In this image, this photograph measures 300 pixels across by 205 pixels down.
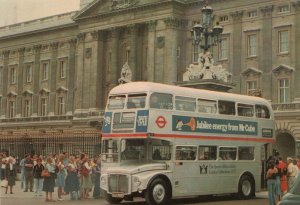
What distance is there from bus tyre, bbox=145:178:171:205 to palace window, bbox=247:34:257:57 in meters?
32.4

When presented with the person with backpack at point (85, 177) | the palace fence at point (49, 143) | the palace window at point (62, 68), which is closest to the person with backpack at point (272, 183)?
the person with backpack at point (85, 177)

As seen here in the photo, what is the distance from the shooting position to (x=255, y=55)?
50.9 metres

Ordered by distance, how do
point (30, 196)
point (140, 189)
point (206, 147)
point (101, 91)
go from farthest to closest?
point (101, 91)
point (30, 196)
point (206, 147)
point (140, 189)

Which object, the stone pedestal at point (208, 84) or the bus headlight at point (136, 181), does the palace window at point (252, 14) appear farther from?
the bus headlight at point (136, 181)

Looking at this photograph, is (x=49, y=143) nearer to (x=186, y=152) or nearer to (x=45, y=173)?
(x=45, y=173)

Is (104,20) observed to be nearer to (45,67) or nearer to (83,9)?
(83,9)

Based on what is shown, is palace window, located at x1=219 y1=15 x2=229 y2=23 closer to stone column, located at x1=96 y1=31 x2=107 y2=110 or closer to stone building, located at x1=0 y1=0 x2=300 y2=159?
stone building, located at x1=0 y1=0 x2=300 y2=159

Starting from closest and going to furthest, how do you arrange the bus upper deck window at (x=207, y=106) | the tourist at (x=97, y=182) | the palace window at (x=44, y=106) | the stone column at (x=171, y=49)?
the bus upper deck window at (x=207, y=106)
the tourist at (x=97, y=182)
the stone column at (x=171, y=49)
the palace window at (x=44, y=106)

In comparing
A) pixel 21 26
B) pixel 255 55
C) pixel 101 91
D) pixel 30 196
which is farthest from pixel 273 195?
pixel 21 26

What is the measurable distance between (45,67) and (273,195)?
184 feet

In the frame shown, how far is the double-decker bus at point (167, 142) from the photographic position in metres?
20.1

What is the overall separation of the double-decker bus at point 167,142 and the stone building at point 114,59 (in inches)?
534

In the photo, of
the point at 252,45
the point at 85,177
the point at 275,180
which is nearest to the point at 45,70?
the point at 252,45

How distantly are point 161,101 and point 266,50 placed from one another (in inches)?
1223
